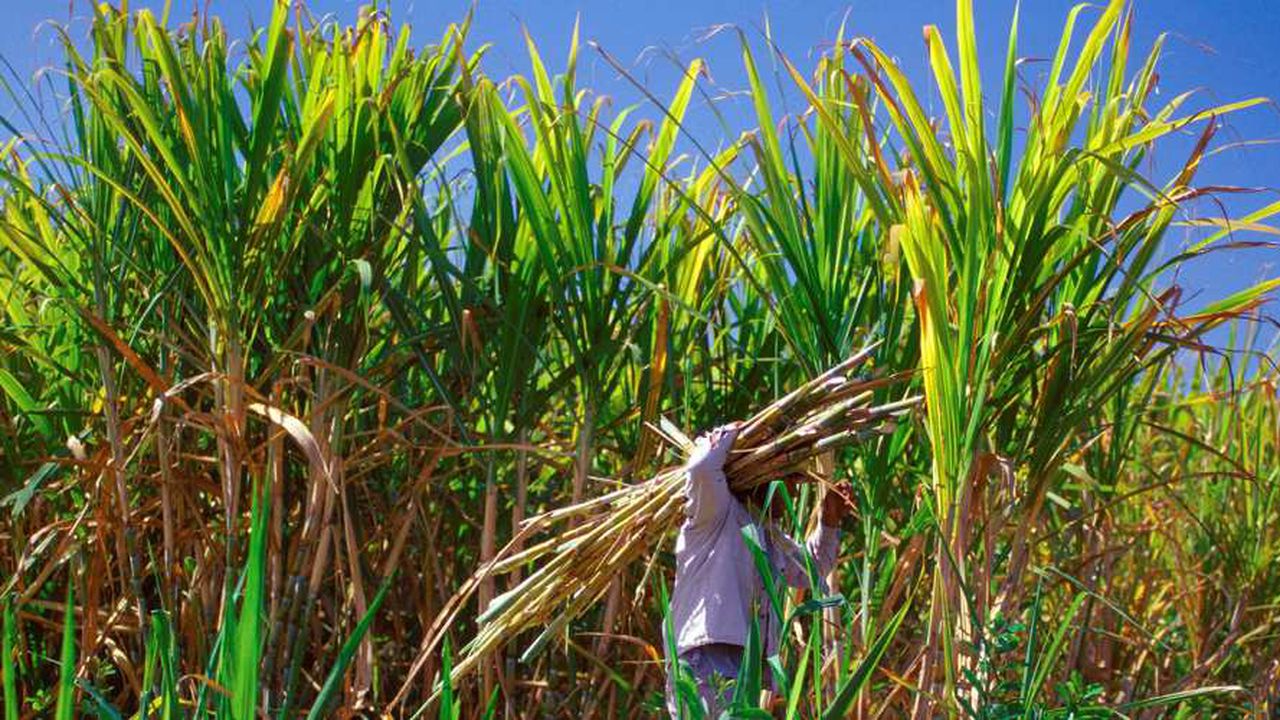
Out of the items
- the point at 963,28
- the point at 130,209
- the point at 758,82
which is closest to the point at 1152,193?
the point at 963,28

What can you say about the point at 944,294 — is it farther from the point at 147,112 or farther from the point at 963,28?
the point at 147,112

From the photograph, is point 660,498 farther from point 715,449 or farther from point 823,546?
point 823,546

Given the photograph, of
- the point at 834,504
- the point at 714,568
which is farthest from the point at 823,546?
the point at 714,568

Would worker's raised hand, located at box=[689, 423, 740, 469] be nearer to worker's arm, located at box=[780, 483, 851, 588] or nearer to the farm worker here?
the farm worker

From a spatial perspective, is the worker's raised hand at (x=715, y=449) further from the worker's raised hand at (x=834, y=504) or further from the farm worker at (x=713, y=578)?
the worker's raised hand at (x=834, y=504)

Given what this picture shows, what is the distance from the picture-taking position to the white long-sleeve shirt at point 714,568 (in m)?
1.74

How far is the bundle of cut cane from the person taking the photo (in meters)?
1.74

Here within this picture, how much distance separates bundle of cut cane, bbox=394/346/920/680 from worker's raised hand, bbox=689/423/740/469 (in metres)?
0.02

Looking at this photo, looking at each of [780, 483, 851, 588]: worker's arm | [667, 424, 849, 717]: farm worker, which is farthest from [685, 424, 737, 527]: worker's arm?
[780, 483, 851, 588]: worker's arm

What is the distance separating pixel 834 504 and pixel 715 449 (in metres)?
0.24

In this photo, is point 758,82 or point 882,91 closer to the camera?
point 882,91

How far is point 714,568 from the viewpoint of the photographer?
5.74 ft

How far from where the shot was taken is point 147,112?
6.80 feet

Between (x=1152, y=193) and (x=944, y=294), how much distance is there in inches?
11.1
